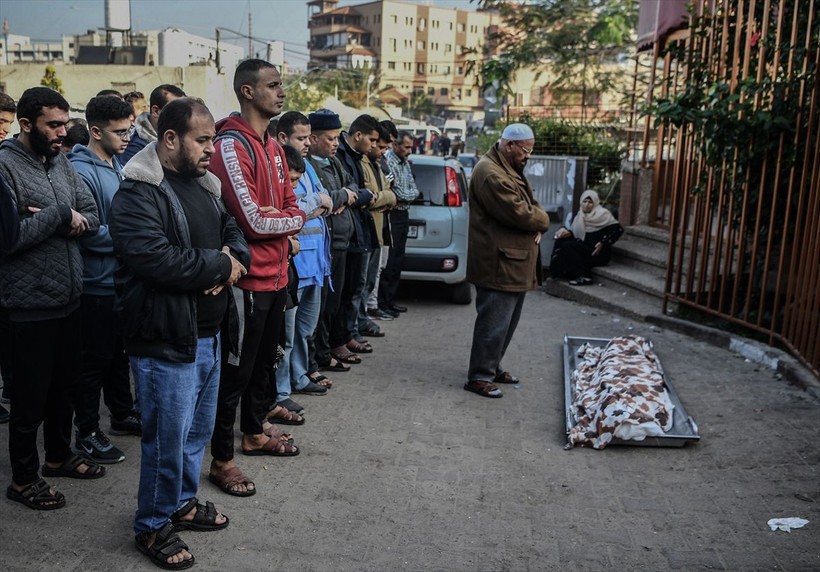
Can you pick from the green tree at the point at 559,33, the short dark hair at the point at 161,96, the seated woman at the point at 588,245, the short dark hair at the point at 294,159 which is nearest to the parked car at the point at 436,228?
the seated woman at the point at 588,245

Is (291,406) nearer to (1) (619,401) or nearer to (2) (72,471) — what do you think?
(2) (72,471)

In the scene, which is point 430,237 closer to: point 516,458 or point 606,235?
point 606,235

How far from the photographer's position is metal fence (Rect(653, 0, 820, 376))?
7.05 m

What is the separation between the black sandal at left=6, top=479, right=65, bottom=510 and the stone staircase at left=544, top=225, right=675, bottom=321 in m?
6.93

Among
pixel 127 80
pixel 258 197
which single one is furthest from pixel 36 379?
pixel 127 80

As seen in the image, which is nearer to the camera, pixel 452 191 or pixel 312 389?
pixel 312 389

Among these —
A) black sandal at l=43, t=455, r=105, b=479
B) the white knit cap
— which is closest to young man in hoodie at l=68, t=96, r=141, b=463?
black sandal at l=43, t=455, r=105, b=479

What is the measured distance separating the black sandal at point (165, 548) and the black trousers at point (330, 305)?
2.81 m

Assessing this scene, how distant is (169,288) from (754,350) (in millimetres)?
5980

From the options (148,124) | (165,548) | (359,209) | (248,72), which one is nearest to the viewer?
(165,548)

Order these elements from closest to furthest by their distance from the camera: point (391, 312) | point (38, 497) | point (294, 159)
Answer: point (38, 497)
point (294, 159)
point (391, 312)

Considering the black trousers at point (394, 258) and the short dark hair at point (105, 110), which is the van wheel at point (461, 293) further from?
the short dark hair at point (105, 110)

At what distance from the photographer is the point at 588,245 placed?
37.6 feet

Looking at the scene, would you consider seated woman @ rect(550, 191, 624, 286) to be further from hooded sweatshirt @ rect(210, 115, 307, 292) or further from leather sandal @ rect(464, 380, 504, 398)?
hooded sweatshirt @ rect(210, 115, 307, 292)
